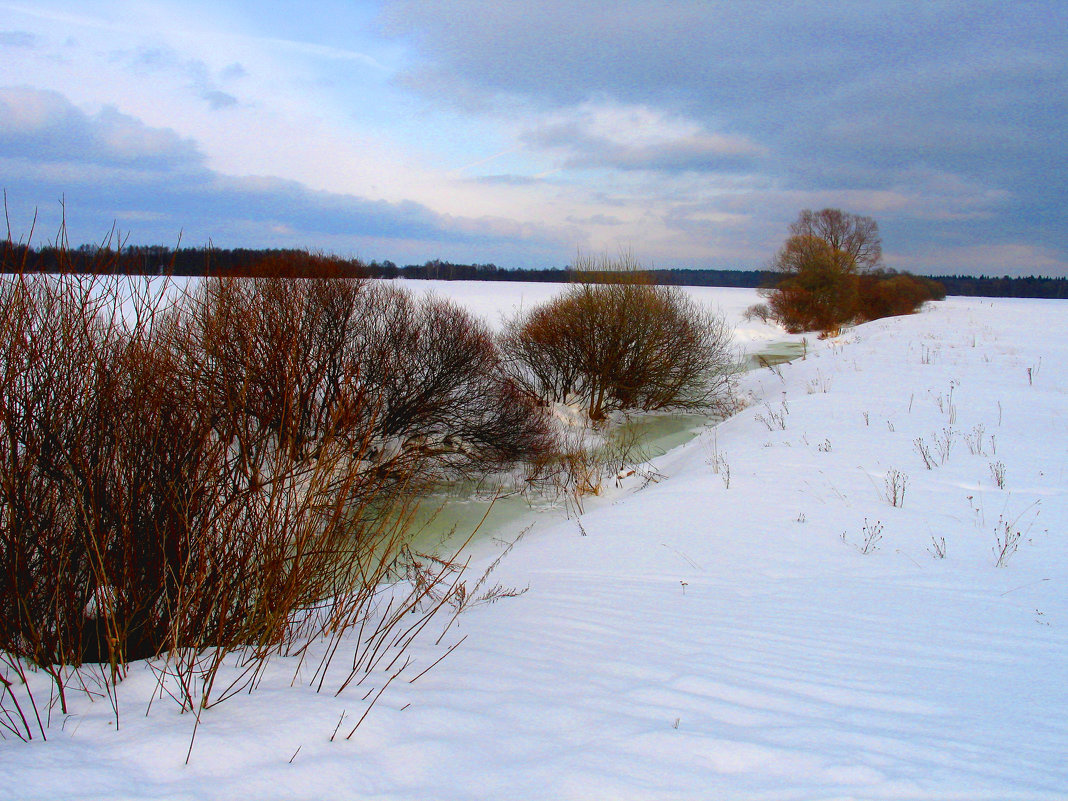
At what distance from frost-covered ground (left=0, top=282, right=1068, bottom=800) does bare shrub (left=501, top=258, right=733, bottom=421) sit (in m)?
13.1

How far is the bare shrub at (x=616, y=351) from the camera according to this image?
20438 mm

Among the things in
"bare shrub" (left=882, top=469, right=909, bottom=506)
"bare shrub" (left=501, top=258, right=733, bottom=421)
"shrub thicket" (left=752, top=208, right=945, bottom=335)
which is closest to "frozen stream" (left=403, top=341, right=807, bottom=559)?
"bare shrub" (left=501, top=258, right=733, bottom=421)

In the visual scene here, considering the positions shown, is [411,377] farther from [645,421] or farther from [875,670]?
[875,670]

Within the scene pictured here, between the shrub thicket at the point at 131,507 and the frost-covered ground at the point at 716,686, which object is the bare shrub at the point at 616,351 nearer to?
the frost-covered ground at the point at 716,686

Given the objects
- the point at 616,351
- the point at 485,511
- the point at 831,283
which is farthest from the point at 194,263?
the point at 831,283

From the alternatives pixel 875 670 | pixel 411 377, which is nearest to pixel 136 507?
pixel 875 670

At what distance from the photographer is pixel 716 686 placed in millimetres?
2963

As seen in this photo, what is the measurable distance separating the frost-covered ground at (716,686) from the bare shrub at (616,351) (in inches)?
517

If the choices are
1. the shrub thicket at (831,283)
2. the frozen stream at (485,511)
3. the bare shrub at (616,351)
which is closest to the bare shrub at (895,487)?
the frozen stream at (485,511)

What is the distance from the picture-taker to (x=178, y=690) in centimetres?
270

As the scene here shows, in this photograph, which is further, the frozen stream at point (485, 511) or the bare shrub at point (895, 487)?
Result: the frozen stream at point (485, 511)

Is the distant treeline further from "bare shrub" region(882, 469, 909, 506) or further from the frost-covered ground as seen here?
"bare shrub" region(882, 469, 909, 506)

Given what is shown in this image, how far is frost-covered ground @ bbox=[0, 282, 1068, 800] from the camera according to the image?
7.02ft

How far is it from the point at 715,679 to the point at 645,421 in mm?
18035
